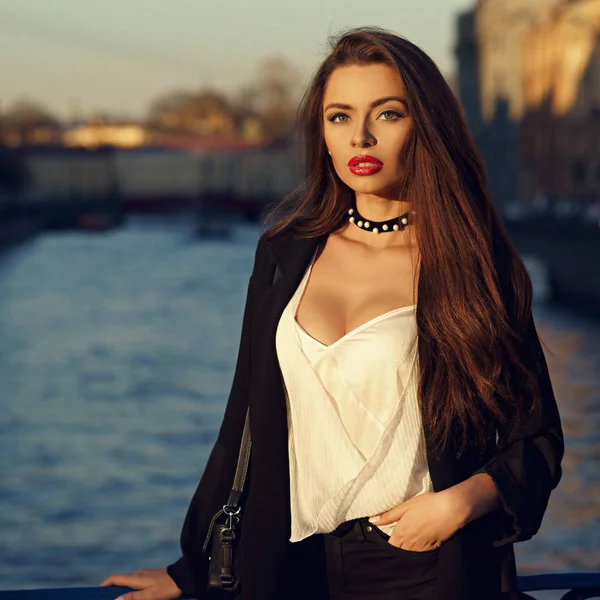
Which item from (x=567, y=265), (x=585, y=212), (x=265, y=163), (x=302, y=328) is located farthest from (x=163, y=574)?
(x=265, y=163)

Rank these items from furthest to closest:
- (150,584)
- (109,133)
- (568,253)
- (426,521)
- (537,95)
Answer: (109,133) → (537,95) → (568,253) → (150,584) → (426,521)

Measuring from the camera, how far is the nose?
212 cm

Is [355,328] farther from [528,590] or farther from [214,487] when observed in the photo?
[528,590]

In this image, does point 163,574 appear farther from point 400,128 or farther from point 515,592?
point 400,128

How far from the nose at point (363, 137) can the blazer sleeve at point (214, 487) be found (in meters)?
0.27

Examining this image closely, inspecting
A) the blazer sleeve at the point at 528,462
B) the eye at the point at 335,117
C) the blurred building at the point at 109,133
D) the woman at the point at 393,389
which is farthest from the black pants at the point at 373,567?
the blurred building at the point at 109,133

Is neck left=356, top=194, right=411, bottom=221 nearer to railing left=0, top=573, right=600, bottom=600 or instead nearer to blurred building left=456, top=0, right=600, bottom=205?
railing left=0, top=573, right=600, bottom=600

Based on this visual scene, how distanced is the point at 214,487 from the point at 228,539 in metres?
0.09

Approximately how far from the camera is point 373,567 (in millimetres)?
2039

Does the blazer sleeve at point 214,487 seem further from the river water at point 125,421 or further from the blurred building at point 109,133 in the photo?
the blurred building at point 109,133

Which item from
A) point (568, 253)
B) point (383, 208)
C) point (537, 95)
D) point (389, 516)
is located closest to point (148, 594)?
point (389, 516)

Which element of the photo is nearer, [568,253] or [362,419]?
[362,419]

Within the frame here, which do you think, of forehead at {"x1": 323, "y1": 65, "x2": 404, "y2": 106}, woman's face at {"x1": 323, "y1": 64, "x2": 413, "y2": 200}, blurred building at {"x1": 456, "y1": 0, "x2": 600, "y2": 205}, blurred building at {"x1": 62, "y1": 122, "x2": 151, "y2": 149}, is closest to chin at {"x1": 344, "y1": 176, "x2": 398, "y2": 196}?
woman's face at {"x1": 323, "y1": 64, "x2": 413, "y2": 200}

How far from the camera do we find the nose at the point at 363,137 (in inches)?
83.3
